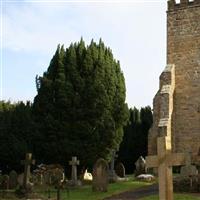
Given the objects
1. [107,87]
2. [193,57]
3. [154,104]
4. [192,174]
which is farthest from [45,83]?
[192,174]

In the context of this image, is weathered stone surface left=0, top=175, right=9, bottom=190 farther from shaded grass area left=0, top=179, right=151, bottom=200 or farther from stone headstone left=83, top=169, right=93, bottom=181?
stone headstone left=83, top=169, right=93, bottom=181

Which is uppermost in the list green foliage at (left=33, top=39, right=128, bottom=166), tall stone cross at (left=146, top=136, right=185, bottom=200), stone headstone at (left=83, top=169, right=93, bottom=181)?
green foliage at (left=33, top=39, right=128, bottom=166)

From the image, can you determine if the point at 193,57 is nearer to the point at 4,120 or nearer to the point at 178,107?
the point at 178,107

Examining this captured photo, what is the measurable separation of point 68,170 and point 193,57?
32.8 ft

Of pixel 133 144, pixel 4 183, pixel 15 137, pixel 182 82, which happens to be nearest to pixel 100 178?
pixel 4 183

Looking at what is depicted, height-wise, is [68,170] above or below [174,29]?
below

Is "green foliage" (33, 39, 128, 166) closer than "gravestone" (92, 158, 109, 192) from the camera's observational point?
No

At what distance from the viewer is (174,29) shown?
100ft

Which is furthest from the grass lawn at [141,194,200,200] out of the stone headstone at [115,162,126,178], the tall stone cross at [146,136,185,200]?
the stone headstone at [115,162,126,178]

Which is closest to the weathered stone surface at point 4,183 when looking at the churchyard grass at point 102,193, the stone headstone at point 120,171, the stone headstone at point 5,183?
the stone headstone at point 5,183

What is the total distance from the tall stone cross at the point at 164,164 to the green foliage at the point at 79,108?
62.6 ft

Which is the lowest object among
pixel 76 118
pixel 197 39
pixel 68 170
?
pixel 68 170

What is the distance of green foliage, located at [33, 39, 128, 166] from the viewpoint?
100 feet

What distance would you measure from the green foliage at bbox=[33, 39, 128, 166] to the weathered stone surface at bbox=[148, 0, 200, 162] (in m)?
3.50
